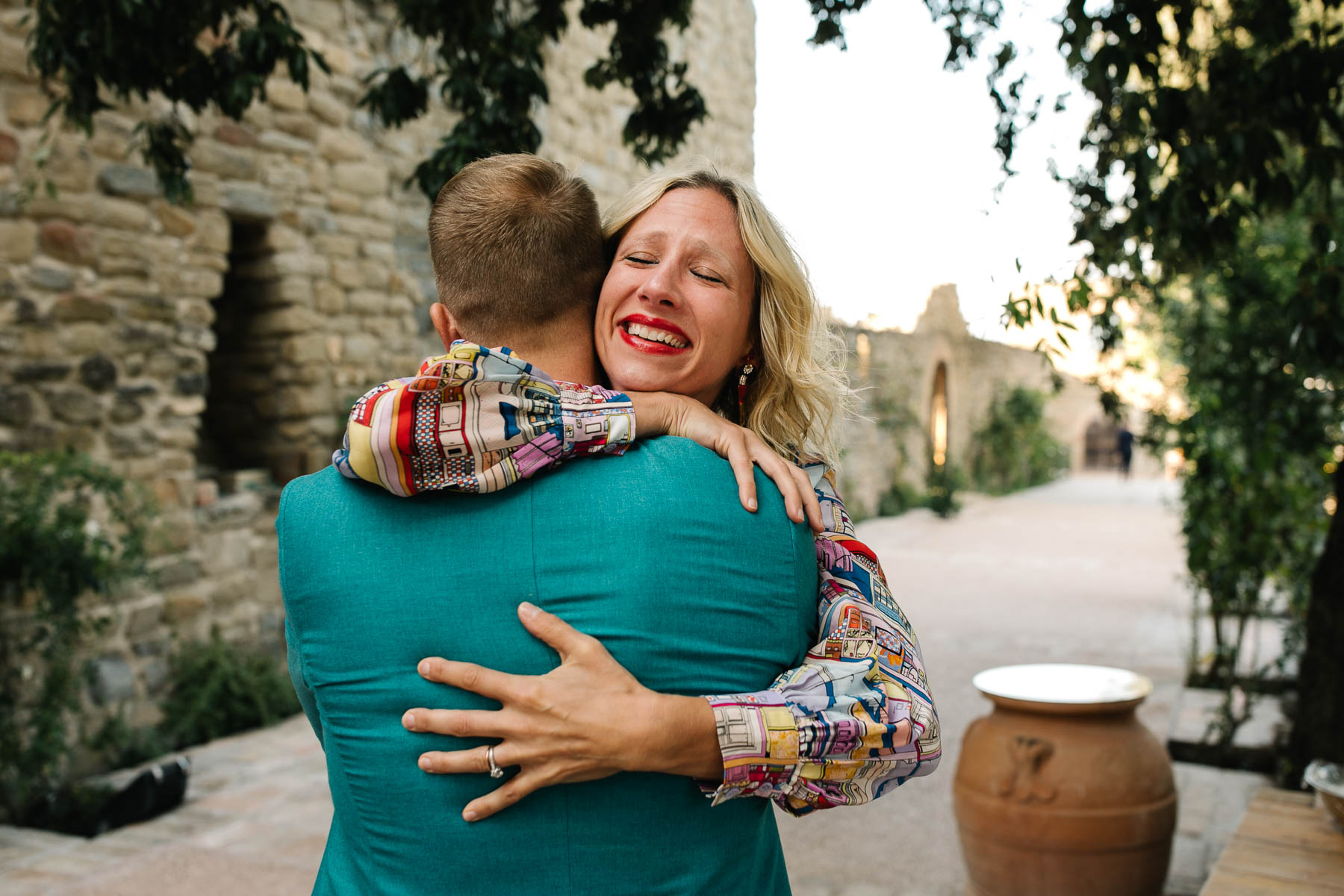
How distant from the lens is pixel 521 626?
97 centimetres

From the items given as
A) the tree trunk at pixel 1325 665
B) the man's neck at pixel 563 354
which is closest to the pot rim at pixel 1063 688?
the tree trunk at pixel 1325 665

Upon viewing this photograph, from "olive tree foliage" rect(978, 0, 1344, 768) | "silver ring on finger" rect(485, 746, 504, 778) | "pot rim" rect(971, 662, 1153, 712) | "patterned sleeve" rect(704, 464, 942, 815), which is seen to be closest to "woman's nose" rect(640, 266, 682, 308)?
"patterned sleeve" rect(704, 464, 942, 815)

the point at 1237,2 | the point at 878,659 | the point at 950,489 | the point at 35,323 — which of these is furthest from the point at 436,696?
the point at 950,489

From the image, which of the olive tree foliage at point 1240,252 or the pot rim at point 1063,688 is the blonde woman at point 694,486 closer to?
the olive tree foliage at point 1240,252

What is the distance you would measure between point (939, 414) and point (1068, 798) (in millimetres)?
13562

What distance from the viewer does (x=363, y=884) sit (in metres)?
1.07

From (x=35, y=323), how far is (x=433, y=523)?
4.02 m

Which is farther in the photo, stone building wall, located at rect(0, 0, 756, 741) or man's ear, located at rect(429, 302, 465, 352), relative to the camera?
stone building wall, located at rect(0, 0, 756, 741)

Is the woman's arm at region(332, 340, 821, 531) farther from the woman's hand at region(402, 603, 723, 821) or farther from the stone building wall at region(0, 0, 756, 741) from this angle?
the stone building wall at region(0, 0, 756, 741)

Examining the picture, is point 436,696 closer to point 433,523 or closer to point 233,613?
point 433,523

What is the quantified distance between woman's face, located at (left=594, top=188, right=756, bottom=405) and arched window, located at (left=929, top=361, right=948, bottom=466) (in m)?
14.4

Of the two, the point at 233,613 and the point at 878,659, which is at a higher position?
the point at 878,659

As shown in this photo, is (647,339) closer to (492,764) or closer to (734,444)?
(734,444)

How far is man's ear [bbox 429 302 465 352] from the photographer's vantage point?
1.21 m
